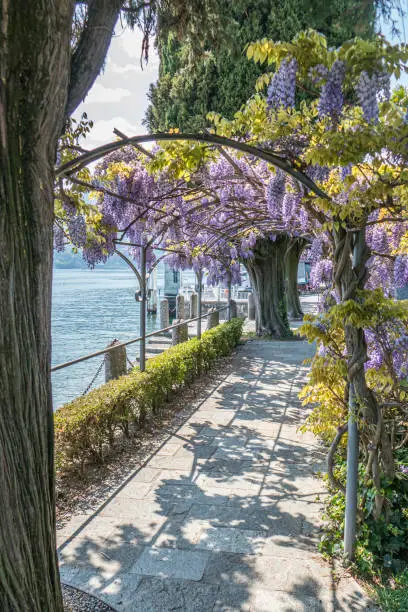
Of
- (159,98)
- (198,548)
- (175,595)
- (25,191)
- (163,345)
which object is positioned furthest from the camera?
(159,98)

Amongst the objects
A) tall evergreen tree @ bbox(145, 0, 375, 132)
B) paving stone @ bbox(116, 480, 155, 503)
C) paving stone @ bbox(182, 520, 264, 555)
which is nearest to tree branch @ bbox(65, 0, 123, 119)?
paving stone @ bbox(182, 520, 264, 555)

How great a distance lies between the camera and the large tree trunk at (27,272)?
6.01ft

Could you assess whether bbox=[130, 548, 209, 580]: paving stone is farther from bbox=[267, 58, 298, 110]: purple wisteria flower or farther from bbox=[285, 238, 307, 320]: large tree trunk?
bbox=[285, 238, 307, 320]: large tree trunk

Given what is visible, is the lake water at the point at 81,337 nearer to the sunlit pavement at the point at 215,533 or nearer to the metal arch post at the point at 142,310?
the metal arch post at the point at 142,310

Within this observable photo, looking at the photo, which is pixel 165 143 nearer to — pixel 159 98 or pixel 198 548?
pixel 198 548

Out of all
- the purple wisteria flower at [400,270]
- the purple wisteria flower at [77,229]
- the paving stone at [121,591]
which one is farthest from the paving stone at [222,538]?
the purple wisteria flower at [77,229]

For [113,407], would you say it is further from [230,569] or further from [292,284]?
[292,284]

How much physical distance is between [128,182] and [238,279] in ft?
25.9

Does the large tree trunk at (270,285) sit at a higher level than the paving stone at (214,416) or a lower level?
higher

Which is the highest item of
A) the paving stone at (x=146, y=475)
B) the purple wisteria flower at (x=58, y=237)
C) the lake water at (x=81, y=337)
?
the purple wisteria flower at (x=58, y=237)

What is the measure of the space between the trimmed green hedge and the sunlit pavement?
50 centimetres

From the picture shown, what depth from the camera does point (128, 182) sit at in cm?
577

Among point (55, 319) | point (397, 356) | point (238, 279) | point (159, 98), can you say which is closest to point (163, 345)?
point (238, 279)

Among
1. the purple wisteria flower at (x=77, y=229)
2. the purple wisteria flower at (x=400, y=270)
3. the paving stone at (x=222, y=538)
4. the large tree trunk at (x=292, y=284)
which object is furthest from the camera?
the large tree trunk at (x=292, y=284)
